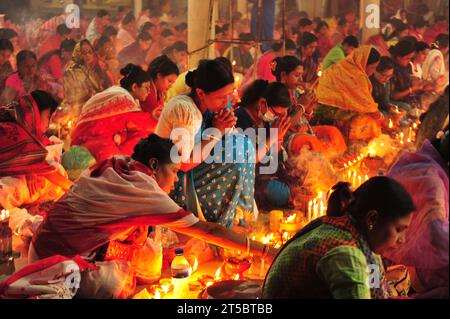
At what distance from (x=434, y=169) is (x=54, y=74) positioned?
308 cm

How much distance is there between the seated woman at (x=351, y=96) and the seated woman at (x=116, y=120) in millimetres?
1406

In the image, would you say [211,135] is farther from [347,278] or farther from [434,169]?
[347,278]

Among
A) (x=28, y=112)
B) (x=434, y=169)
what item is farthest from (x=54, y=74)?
(x=434, y=169)

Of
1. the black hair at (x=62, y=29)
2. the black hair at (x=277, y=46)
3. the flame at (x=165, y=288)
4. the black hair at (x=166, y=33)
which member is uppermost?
the black hair at (x=62, y=29)

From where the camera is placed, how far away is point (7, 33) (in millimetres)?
4098

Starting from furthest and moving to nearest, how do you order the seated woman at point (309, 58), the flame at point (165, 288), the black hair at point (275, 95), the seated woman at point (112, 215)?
1. the seated woman at point (309, 58)
2. the black hair at point (275, 95)
3. the flame at point (165, 288)
4. the seated woman at point (112, 215)

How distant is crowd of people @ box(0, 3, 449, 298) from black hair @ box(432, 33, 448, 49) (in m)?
0.02

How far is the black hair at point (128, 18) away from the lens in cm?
458

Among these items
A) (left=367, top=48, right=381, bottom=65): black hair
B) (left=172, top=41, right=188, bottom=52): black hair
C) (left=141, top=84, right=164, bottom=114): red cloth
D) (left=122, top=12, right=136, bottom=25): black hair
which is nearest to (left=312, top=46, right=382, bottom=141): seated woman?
(left=367, top=48, right=381, bottom=65): black hair

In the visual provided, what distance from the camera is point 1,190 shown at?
3510 mm

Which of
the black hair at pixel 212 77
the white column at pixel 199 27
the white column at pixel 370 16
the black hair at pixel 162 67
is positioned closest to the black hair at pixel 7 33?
the black hair at pixel 162 67

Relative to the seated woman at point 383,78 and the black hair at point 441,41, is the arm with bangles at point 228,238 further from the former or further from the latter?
the seated woman at point 383,78

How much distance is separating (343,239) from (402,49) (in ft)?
9.56

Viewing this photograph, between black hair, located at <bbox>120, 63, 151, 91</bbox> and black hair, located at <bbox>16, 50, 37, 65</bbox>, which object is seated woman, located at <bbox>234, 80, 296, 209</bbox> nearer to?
black hair, located at <bbox>120, 63, 151, 91</bbox>
